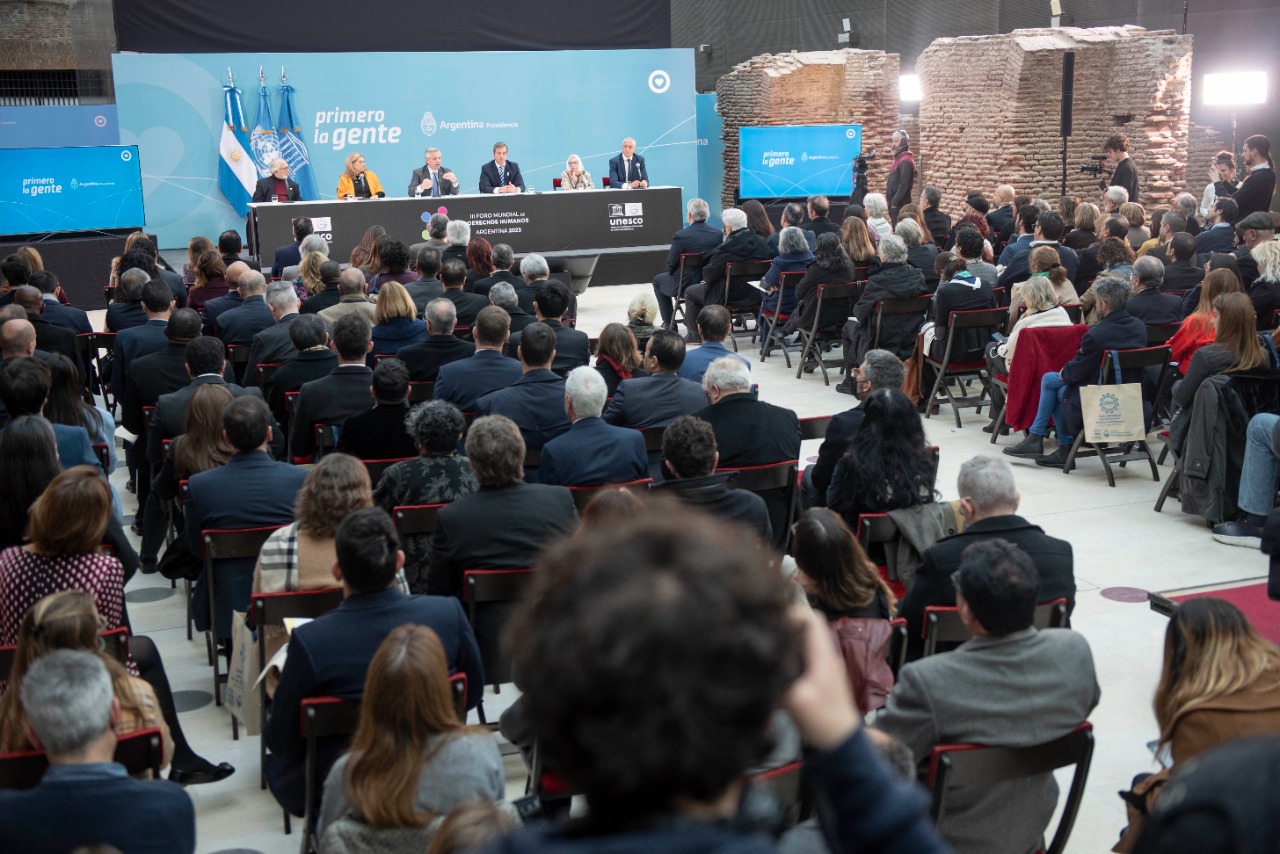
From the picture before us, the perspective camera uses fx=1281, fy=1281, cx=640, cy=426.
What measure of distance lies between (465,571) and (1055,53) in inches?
539

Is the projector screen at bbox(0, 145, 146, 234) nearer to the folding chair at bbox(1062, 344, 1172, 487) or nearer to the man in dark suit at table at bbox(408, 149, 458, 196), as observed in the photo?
the man in dark suit at table at bbox(408, 149, 458, 196)

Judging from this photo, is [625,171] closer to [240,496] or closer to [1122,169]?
[1122,169]

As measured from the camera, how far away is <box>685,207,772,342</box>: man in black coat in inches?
452

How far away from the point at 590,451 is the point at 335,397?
5.37 ft

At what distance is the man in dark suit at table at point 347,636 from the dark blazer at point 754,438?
7.01ft

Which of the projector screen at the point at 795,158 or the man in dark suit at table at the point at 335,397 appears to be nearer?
the man in dark suit at table at the point at 335,397

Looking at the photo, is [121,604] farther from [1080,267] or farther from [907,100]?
[907,100]

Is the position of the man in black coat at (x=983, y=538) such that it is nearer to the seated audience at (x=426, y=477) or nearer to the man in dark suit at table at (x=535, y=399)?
the seated audience at (x=426, y=477)

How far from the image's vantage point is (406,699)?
8.92 ft

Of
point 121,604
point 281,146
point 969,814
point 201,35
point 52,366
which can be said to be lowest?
point 969,814

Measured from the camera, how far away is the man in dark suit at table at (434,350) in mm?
7121

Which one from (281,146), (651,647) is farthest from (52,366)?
(281,146)

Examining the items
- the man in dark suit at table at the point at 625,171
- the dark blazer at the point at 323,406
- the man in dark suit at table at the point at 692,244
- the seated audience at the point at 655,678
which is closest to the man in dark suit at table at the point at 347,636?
the seated audience at the point at 655,678

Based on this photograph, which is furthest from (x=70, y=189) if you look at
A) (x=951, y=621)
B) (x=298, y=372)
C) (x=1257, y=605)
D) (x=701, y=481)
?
(x=951, y=621)
